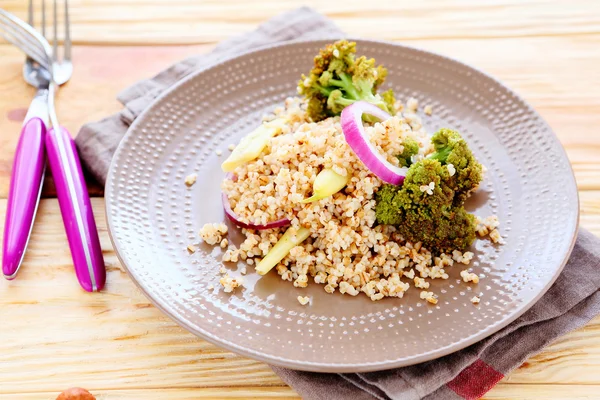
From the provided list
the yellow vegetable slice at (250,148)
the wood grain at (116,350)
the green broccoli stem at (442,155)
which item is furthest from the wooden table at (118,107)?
the green broccoli stem at (442,155)

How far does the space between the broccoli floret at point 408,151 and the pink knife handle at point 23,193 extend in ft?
5.00

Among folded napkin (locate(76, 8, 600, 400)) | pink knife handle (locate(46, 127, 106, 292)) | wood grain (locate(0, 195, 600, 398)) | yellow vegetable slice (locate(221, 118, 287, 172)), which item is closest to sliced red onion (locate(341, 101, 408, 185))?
yellow vegetable slice (locate(221, 118, 287, 172))

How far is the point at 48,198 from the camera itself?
3068 mm

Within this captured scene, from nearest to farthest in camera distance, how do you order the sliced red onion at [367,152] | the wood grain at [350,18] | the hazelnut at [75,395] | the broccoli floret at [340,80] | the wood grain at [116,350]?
the hazelnut at [75,395], the wood grain at [116,350], the sliced red onion at [367,152], the broccoli floret at [340,80], the wood grain at [350,18]

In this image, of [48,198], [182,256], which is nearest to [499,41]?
[182,256]

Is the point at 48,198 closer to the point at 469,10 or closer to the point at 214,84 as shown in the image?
the point at 214,84

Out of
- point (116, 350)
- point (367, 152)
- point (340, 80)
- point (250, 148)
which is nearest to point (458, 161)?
point (367, 152)

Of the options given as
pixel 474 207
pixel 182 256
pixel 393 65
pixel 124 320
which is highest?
pixel 393 65

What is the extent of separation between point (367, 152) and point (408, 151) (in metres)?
0.20

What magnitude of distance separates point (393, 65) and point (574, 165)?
3.20 ft

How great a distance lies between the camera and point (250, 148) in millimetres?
2768

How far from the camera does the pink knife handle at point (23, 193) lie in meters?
2.74

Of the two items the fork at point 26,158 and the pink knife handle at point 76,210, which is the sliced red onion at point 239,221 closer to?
the pink knife handle at point 76,210

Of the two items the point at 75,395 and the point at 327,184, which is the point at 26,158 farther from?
the point at 327,184
